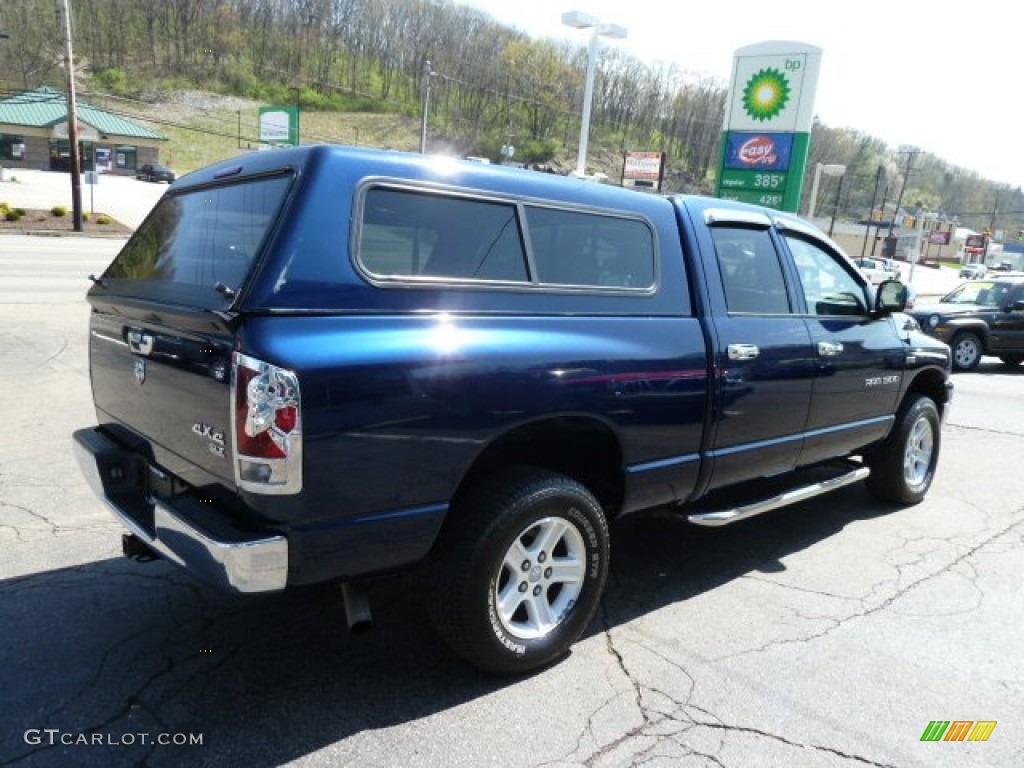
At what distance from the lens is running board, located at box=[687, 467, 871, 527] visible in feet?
12.0

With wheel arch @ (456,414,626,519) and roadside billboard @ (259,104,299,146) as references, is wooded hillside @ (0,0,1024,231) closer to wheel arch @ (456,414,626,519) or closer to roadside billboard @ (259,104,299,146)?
roadside billboard @ (259,104,299,146)

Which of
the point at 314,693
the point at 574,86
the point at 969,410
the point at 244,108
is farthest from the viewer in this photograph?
the point at 244,108

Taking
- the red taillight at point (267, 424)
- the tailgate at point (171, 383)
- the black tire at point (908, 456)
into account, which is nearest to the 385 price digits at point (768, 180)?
the black tire at point (908, 456)

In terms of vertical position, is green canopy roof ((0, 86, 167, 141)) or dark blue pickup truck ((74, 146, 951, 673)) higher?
green canopy roof ((0, 86, 167, 141))

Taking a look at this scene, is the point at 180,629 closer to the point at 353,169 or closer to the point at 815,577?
the point at 353,169

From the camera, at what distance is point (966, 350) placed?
13430 millimetres

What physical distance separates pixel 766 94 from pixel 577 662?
58.9 feet

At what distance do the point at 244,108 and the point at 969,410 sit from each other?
105 meters

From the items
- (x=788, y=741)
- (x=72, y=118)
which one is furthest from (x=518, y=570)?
(x=72, y=118)

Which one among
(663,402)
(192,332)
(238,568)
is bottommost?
(238,568)

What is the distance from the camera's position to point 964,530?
5031 millimetres

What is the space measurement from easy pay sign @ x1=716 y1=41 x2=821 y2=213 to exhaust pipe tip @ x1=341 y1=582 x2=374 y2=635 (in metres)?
17.0

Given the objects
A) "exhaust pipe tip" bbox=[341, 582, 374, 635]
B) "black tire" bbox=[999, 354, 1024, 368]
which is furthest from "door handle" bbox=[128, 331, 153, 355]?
"black tire" bbox=[999, 354, 1024, 368]

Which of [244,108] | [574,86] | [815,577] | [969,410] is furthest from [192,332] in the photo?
[244,108]
